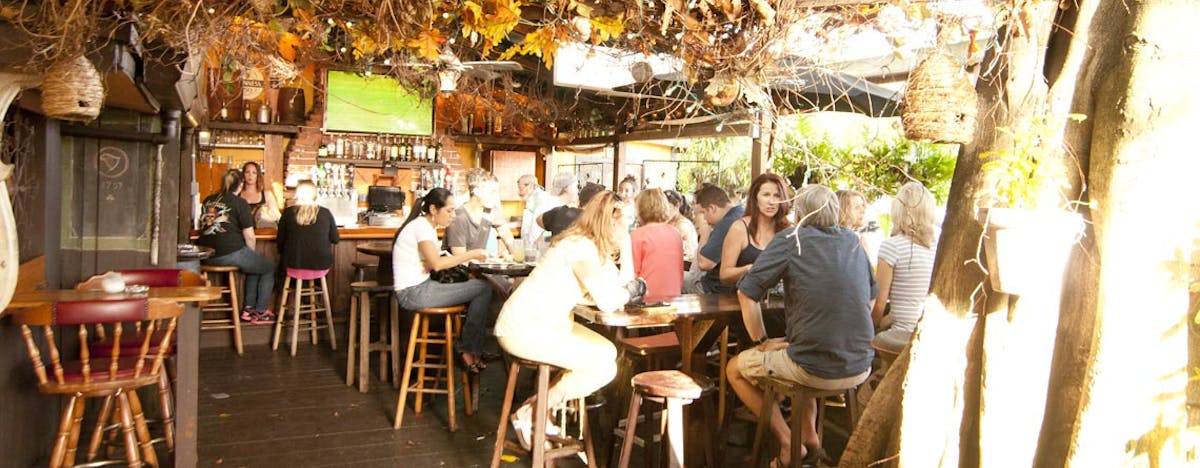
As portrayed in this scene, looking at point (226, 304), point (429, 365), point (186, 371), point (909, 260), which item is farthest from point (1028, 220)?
point (226, 304)

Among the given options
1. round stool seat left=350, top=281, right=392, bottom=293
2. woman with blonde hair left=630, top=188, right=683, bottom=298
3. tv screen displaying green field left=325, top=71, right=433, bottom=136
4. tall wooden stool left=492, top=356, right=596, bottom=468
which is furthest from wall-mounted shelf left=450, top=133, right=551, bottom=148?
tall wooden stool left=492, top=356, right=596, bottom=468

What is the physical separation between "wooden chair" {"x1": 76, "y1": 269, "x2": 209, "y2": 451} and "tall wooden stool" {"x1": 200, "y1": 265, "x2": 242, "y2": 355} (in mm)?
2270

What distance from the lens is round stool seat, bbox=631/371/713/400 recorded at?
3.30m

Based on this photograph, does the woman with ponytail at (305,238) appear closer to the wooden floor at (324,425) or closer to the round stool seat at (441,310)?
the wooden floor at (324,425)

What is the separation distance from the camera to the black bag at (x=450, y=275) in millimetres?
5055

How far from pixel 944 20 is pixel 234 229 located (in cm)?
579

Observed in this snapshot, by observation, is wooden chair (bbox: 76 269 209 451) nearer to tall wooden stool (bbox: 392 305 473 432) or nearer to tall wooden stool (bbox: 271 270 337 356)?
tall wooden stool (bbox: 392 305 473 432)

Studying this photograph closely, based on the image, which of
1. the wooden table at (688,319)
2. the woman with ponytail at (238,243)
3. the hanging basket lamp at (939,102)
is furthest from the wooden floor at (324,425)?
the hanging basket lamp at (939,102)

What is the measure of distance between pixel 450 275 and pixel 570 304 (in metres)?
1.69

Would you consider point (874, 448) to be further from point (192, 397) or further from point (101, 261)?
point (101, 261)

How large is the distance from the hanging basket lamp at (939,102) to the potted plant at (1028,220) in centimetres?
22

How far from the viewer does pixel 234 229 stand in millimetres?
6582

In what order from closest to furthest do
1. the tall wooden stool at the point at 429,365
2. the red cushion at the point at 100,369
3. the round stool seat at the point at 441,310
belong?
the red cushion at the point at 100,369 → the tall wooden stool at the point at 429,365 → the round stool seat at the point at 441,310

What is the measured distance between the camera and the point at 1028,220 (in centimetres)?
187
